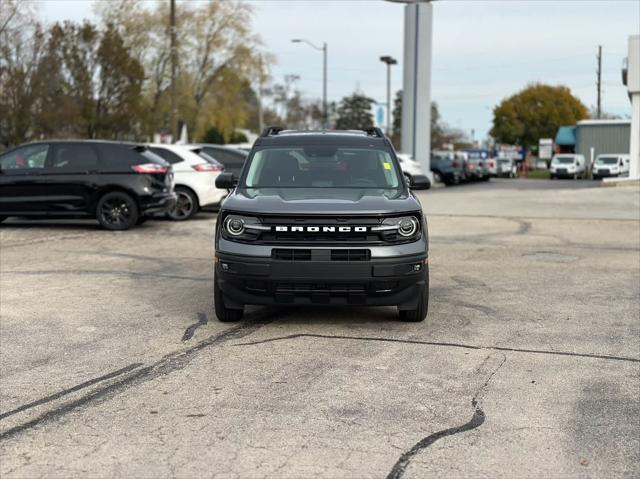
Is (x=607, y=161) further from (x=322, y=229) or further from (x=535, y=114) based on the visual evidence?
(x=322, y=229)

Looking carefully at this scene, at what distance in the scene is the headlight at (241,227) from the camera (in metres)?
6.95

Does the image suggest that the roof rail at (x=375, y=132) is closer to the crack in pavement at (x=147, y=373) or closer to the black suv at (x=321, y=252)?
the black suv at (x=321, y=252)

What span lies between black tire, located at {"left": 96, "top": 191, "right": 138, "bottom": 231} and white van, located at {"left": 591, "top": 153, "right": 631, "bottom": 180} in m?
42.4

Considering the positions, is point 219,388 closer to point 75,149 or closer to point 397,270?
point 397,270

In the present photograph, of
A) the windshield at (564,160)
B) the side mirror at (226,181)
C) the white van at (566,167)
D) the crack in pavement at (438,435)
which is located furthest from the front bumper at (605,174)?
the crack in pavement at (438,435)

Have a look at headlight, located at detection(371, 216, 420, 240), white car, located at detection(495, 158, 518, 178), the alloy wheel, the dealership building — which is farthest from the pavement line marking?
the dealership building

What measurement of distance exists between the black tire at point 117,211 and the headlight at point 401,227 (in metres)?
9.33

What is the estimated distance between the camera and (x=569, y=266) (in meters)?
11.4

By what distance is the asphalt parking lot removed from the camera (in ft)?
14.0

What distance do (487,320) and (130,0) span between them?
148 feet

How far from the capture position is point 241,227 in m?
7.02

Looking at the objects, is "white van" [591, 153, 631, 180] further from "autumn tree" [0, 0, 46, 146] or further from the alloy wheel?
the alloy wheel

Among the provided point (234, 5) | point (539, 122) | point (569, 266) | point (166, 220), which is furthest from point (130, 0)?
point (539, 122)

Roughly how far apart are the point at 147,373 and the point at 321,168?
307 centimetres
